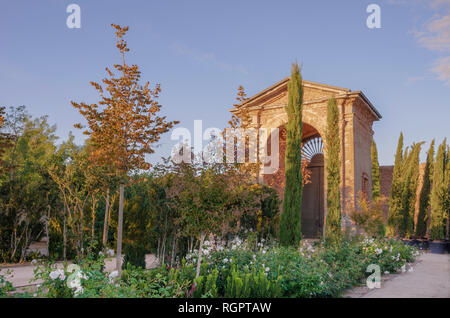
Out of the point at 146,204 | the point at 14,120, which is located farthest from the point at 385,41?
the point at 14,120

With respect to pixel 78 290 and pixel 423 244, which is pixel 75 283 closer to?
pixel 78 290

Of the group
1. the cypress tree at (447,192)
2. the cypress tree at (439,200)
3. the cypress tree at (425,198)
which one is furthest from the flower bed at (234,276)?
the cypress tree at (425,198)

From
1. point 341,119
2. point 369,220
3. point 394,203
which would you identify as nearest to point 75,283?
point 369,220

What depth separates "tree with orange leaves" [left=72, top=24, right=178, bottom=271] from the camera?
7.61 metres

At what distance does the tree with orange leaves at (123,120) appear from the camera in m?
7.61

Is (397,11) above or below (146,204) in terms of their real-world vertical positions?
above

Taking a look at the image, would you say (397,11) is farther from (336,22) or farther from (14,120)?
(14,120)

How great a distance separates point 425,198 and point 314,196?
631 cm

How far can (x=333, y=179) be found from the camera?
11.6 meters

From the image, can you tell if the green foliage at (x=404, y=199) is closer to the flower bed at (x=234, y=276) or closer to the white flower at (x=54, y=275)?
the flower bed at (x=234, y=276)

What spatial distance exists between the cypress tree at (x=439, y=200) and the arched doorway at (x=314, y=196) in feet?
18.9
